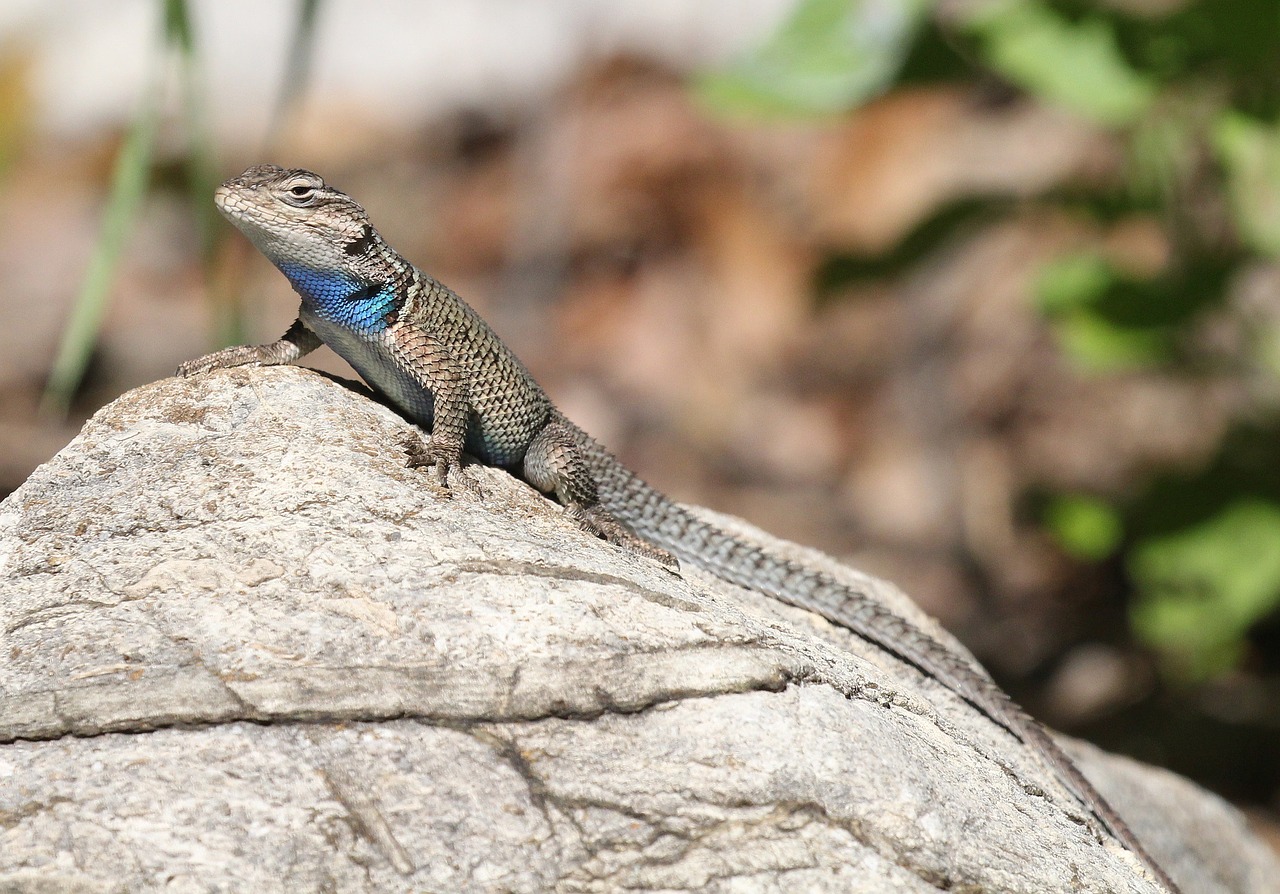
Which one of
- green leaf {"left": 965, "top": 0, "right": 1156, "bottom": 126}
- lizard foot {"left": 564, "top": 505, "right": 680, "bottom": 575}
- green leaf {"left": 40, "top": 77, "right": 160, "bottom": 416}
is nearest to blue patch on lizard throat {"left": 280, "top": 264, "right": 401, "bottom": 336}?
green leaf {"left": 40, "top": 77, "right": 160, "bottom": 416}

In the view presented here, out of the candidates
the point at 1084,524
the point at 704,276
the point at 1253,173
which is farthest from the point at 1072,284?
the point at 704,276

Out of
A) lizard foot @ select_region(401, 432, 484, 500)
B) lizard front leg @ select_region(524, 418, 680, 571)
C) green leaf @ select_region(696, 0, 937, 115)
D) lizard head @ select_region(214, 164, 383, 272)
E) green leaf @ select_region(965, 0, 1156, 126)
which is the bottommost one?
lizard foot @ select_region(401, 432, 484, 500)

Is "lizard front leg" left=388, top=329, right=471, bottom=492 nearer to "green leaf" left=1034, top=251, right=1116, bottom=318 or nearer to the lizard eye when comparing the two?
the lizard eye

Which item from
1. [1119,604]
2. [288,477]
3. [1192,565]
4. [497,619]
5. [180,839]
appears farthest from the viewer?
[1119,604]

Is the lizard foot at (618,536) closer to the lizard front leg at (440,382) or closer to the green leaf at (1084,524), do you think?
the lizard front leg at (440,382)

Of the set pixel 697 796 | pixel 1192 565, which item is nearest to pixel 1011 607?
pixel 1192 565

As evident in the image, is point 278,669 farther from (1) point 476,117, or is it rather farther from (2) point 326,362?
(1) point 476,117

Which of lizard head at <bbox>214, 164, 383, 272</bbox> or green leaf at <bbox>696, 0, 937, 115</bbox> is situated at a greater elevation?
green leaf at <bbox>696, 0, 937, 115</bbox>

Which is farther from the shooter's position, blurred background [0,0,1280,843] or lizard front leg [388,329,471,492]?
blurred background [0,0,1280,843]

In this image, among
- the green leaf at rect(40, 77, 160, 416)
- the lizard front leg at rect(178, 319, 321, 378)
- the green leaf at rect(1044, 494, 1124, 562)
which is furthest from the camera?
the green leaf at rect(1044, 494, 1124, 562)
